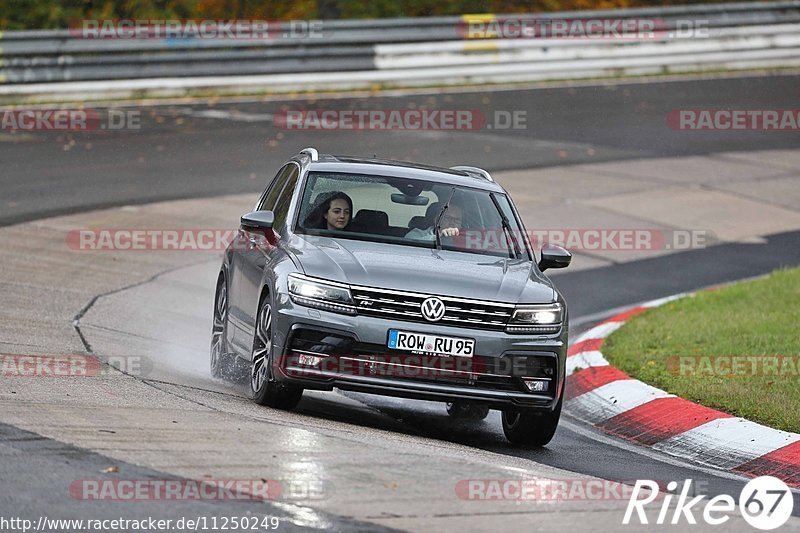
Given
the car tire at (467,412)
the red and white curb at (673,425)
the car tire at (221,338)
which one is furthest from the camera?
the car tire at (221,338)

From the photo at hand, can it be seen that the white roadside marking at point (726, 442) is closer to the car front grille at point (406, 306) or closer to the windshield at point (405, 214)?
the windshield at point (405, 214)

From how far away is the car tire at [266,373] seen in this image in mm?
8414

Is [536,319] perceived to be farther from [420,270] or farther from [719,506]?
[719,506]

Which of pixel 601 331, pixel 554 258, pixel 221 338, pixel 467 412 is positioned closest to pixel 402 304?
pixel 554 258

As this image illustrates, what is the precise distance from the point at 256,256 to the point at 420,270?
60.0 inches

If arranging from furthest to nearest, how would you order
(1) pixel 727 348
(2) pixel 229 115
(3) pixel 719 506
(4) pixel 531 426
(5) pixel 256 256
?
(2) pixel 229 115, (1) pixel 727 348, (5) pixel 256 256, (4) pixel 531 426, (3) pixel 719 506

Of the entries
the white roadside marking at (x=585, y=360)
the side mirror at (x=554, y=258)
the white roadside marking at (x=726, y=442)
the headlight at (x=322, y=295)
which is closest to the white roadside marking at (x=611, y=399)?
the white roadside marking at (x=585, y=360)

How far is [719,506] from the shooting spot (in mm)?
6918


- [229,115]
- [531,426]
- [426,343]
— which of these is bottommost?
[531,426]

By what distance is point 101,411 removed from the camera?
757 centimetres

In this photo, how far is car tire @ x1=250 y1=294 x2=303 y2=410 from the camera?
27.6 feet

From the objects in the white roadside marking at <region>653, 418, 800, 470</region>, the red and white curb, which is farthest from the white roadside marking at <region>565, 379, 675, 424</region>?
the white roadside marking at <region>653, 418, 800, 470</region>

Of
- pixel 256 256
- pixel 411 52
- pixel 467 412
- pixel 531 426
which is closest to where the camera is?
pixel 531 426

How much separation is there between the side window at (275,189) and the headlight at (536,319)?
98.0 inches
